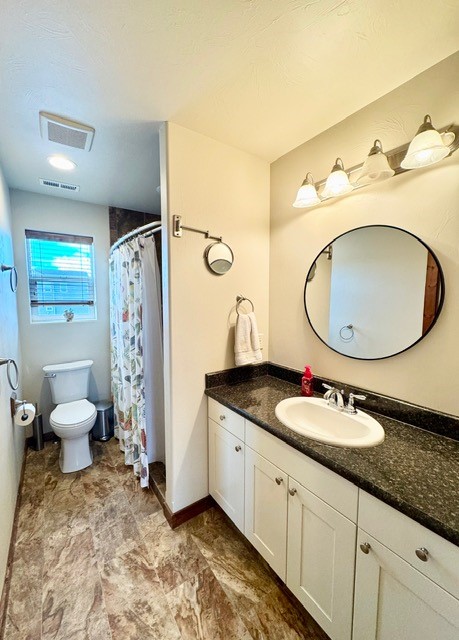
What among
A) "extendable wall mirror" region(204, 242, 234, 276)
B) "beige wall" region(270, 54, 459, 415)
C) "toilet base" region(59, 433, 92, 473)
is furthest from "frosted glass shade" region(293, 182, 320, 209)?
"toilet base" region(59, 433, 92, 473)

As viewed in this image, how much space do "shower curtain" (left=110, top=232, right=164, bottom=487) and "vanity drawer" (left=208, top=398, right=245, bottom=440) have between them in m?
0.60

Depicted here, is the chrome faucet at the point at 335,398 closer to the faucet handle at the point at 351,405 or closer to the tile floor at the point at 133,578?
the faucet handle at the point at 351,405

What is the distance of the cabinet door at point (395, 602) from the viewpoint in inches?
26.6

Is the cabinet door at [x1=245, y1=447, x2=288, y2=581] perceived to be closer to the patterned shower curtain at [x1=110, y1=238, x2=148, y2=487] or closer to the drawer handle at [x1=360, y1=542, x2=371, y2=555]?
the drawer handle at [x1=360, y1=542, x2=371, y2=555]

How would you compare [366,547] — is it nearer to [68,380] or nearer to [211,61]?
[211,61]

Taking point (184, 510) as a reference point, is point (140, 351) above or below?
above

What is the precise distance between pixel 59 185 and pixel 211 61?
1.80 m

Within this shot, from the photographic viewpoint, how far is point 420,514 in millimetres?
685

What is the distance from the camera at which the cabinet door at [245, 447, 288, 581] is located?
3.78ft

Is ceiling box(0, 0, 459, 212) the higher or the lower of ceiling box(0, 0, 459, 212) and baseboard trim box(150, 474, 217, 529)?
the higher

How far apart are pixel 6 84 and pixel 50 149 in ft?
1.80

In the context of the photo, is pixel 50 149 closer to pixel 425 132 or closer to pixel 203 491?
pixel 425 132

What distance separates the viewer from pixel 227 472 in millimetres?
1505

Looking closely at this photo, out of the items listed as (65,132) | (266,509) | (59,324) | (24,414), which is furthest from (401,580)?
(59,324)
